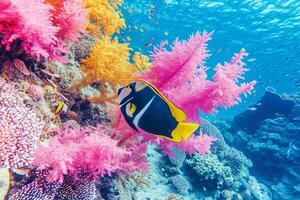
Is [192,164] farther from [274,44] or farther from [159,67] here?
[274,44]

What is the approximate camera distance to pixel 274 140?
43.1ft

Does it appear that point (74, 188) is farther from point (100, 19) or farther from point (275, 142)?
point (275, 142)

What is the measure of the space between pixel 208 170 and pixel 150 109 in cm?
618

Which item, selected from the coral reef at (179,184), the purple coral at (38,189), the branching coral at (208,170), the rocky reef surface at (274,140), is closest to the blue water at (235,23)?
the rocky reef surface at (274,140)

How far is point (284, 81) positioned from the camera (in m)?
38.9

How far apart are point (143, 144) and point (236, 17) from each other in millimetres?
23252

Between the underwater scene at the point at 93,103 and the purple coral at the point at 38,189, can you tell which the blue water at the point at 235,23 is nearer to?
the underwater scene at the point at 93,103

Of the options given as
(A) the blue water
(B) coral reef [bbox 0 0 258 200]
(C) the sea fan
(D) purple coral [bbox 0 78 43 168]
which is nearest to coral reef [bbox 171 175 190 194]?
(B) coral reef [bbox 0 0 258 200]

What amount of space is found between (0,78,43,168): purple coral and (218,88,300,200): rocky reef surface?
39.0 ft

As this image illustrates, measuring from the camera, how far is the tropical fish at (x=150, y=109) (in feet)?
5.51

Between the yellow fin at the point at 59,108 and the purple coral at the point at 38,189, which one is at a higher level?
the yellow fin at the point at 59,108

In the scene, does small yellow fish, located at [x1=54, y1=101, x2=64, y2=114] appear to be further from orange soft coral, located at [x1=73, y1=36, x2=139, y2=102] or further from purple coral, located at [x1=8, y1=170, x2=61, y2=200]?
purple coral, located at [x1=8, y1=170, x2=61, y2=200]

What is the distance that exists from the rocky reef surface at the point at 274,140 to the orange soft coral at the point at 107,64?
430 inches

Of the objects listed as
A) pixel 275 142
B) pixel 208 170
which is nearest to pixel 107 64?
pixel 208 170
